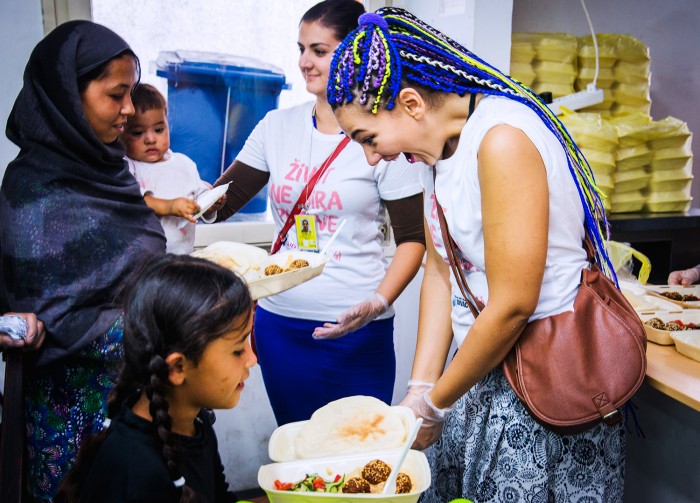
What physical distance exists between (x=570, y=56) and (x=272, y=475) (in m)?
2.67

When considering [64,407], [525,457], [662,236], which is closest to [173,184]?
[64,407]

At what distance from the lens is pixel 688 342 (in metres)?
1.74

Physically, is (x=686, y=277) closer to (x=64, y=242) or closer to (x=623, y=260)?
(x=623, y=260)

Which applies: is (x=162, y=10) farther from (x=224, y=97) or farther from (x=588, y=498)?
(x=588, y=498)

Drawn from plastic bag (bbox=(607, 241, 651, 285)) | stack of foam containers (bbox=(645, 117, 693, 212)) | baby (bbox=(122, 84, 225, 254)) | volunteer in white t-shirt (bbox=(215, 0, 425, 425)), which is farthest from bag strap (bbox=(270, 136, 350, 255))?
stack of foam containers (bbox=(645, 117, 693, 212))

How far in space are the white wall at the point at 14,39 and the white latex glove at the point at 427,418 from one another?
208 centimetres

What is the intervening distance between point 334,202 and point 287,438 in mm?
829

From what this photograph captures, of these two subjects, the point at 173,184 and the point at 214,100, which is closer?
the point at 173,184

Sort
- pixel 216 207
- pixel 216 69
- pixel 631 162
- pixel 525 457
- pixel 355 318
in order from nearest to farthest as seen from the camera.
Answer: pixel 525 457, pixel 355 318, pixel 216 207, pixel 216 69, pixel 631 162

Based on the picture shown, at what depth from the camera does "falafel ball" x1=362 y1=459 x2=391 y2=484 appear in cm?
118

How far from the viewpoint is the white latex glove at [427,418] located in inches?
55.2

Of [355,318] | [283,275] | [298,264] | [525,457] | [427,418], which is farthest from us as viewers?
[355,318]

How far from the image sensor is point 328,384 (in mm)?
2043

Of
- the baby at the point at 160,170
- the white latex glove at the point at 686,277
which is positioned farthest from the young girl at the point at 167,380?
the white latex glove at the point at 686,277
